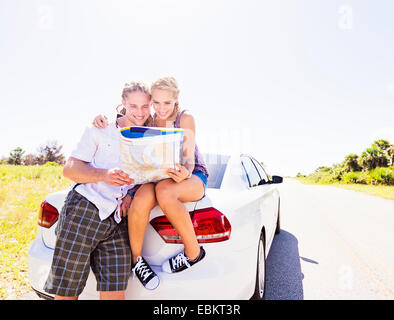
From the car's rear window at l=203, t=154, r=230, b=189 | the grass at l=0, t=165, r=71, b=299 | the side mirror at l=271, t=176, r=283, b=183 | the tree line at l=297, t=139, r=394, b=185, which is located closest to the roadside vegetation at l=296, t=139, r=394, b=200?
the tree line at l=297, t=139, r=394, b=185

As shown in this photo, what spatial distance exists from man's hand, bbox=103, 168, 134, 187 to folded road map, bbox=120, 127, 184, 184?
0.03 meters

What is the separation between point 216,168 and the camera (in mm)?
2789

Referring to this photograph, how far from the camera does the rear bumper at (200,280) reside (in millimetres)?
1824

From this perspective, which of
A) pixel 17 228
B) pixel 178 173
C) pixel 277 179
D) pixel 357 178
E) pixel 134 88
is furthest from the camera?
pixel 357 178

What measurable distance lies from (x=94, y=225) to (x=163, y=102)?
97 centimetres

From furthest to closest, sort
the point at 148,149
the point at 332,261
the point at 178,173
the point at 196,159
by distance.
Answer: the point at 332,261 → the point at 196,159 → the point at 178,173 → the point at 148,149

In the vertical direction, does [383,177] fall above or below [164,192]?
below

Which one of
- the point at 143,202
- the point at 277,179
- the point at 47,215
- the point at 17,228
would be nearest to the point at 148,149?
the point at 143,202

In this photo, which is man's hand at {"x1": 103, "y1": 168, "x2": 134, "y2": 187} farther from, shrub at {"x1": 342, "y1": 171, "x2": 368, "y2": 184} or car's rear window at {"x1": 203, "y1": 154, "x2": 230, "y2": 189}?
shrub at {"x1": 342, "y1": 171, "x2": 368, "y2": 184}

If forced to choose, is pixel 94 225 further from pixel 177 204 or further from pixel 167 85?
pixel 167 85
